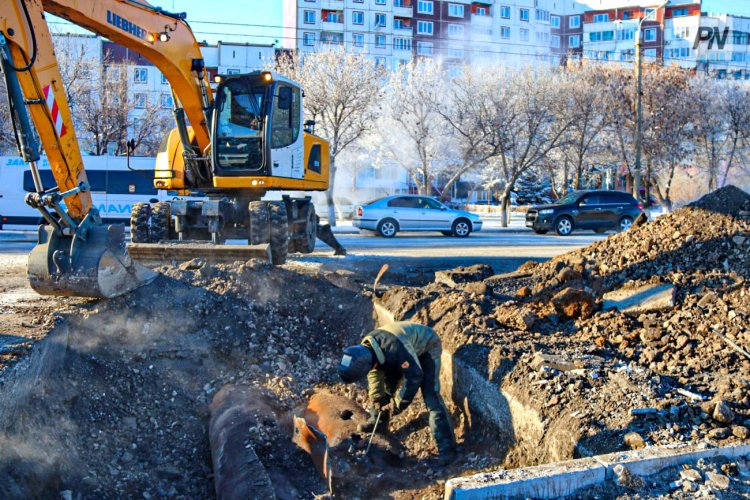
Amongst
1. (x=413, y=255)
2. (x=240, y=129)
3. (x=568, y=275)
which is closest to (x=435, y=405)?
(x=568, y=275)

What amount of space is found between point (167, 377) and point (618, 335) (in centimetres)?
435

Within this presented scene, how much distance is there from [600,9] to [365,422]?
72437mm

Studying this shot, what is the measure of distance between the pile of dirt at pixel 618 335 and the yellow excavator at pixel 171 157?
320 centimetres

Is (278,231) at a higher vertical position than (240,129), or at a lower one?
lower

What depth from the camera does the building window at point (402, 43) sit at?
195 ft

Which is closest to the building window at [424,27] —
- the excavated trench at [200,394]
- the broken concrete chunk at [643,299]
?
the excavated trench at [200,394]

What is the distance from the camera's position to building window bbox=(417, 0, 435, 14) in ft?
199

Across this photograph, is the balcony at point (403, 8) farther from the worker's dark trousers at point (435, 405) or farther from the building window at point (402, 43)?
the worker's dark trousers at point (435, 405)

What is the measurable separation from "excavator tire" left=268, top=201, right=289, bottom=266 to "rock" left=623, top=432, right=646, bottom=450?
7.11 meters

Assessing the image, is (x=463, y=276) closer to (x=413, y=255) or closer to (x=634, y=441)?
(x=413, y=255)

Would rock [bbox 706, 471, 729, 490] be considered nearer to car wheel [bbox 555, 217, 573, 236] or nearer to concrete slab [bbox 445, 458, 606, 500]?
concrete slab [bbox 445, 458, 606, 500]

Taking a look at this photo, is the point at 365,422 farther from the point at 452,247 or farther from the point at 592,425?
the point at 452,247

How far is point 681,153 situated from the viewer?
34.8m

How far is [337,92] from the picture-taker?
28312 mm
